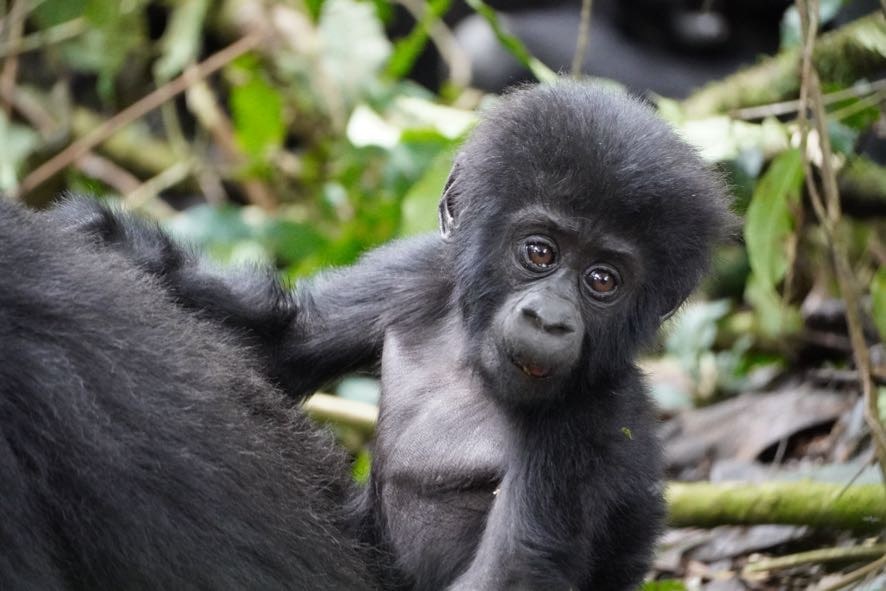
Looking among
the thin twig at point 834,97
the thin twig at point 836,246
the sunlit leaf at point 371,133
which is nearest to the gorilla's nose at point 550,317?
the thin twig at point 836,246

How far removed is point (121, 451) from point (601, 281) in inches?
47.7

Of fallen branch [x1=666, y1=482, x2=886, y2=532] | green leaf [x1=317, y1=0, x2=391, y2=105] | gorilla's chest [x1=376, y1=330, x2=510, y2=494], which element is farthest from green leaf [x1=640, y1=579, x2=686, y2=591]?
green leaf [x1=317, y1=0, x2=391, y2=105]

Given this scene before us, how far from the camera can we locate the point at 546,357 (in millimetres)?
2932

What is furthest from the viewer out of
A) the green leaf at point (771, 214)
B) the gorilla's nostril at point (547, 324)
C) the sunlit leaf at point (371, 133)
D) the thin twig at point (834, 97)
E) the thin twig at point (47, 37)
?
the thin twig at point (47, 37)

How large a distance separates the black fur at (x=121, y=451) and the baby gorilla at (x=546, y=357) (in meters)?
0.38

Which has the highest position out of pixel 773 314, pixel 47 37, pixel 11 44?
pixel 47 37

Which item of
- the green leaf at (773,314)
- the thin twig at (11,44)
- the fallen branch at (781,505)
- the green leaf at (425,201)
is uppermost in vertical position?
the thin twig at (11,44)

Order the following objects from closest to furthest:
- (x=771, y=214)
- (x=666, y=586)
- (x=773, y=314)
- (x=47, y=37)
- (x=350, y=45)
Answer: (x=666, y=586)
(x=771, y=214)
(x=773, y=314)
(x=350, y=45)
(x=47, y=37)

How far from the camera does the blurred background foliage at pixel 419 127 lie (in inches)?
187

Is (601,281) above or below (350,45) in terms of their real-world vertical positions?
below

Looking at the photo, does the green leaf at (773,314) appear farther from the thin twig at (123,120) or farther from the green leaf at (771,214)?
the thin twig at (123,120)

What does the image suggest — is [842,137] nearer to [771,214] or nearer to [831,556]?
[771,214]

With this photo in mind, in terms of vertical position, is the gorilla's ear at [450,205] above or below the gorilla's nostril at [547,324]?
above

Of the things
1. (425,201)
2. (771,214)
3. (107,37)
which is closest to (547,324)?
(771,214)
